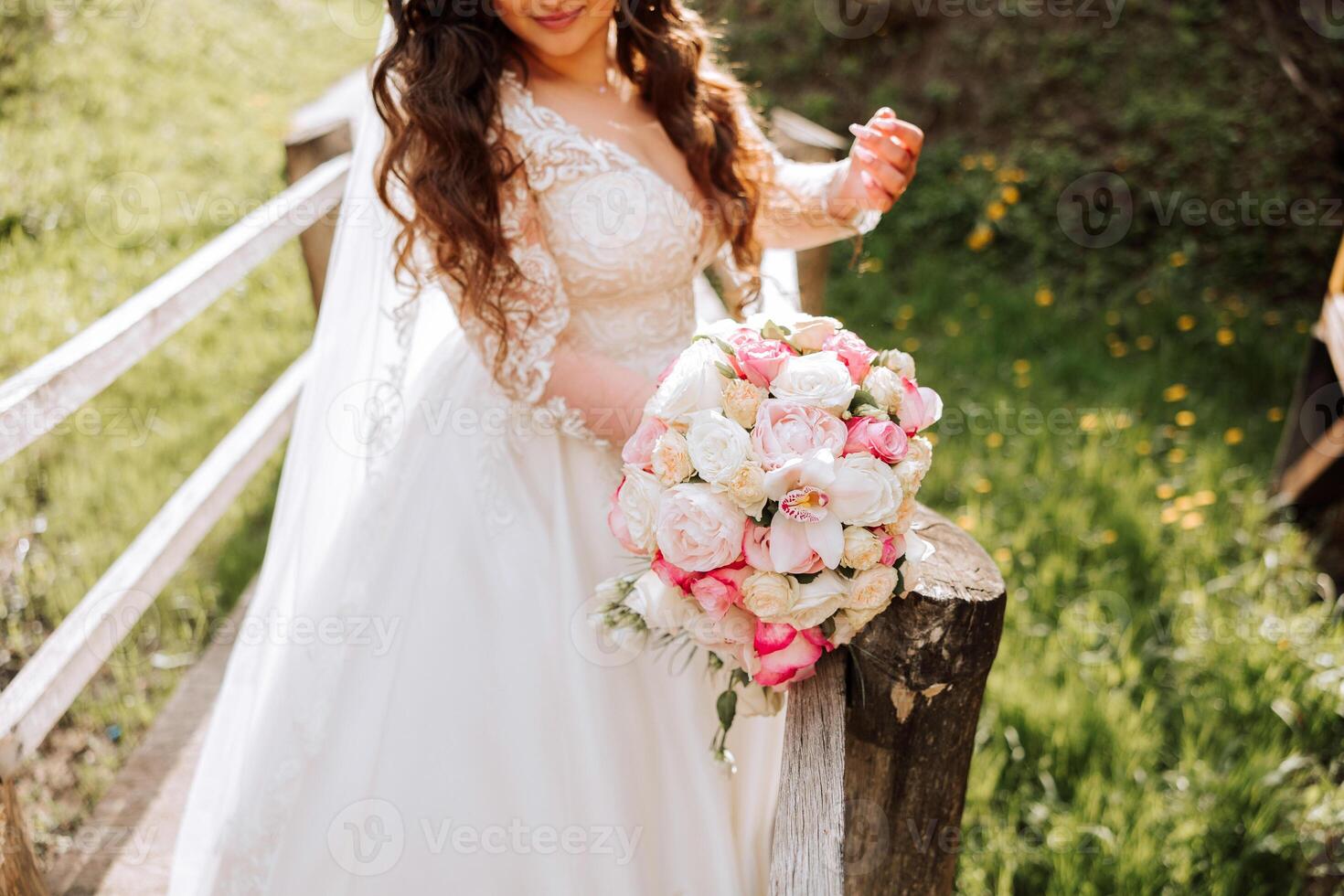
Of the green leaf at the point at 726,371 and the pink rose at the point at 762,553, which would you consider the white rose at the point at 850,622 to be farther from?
the green leaf at the point at 726,371

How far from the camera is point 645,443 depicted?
1435 mm

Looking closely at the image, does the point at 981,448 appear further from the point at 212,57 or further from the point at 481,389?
the point at 212,57

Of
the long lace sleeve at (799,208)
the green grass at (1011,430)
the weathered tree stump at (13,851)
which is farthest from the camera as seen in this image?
the green grass at (1011,430)

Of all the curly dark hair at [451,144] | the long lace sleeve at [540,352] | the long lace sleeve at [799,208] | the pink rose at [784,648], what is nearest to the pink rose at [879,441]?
the pink rose at [784,648]

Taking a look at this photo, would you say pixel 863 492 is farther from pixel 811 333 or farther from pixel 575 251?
pixel 575 251

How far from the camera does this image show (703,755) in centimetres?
186

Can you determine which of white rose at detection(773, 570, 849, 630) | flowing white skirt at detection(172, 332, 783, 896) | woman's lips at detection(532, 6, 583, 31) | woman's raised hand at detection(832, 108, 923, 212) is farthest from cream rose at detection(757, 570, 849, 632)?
woman's lips at detection(532, 6, 583, 31)

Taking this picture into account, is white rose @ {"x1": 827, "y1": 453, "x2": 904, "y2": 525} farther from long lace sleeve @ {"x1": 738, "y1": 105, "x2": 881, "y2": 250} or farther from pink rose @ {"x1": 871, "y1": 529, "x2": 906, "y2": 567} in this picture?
long lace sleeve @ {"x1": 738, "y1": 105, "x2": 881, "y2": 250}

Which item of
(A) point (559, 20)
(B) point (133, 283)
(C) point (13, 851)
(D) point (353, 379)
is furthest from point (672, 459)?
(B) point (133, 283)

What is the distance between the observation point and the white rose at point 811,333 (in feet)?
4.68

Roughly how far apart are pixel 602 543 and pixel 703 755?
0.41 meters

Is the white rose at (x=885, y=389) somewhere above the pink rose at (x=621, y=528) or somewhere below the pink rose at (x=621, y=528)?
above

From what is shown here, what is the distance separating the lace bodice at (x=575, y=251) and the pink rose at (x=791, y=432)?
687 millimetres

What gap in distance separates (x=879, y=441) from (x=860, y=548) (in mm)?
131
